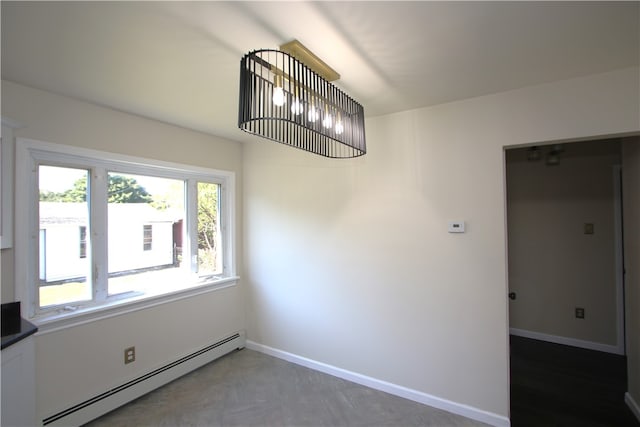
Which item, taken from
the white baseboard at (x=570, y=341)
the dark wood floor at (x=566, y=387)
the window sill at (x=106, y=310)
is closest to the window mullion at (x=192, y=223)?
the window sill at (x=106, y=310)

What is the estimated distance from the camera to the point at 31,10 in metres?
1.30

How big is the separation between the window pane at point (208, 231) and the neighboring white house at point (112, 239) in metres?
0.29

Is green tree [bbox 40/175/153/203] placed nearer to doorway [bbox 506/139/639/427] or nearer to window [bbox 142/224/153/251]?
window [bbox 142/224/153/251]

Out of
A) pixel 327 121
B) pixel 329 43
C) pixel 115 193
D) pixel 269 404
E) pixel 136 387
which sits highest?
pixel 329 43

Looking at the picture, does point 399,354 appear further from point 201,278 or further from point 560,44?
point 560,44

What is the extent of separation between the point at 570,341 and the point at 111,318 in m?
4.94

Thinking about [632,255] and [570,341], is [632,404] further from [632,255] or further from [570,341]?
[570,341]

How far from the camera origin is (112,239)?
102 inches

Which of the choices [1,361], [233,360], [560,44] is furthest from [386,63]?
[233,360]

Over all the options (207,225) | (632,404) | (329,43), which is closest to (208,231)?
(207,225)

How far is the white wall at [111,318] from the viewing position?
205 cm

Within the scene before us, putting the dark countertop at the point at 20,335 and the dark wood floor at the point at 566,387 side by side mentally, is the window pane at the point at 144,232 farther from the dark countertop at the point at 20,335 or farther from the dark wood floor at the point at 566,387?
the dark wood floor at the point at 566,387

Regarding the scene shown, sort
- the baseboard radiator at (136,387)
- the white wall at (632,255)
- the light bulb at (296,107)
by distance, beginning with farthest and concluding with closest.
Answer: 1. the white wall at (632,255)
2. the baseboard radiator at (136,387)
3. the light bulb at (296,107)

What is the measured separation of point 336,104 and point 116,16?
1.15 meters
